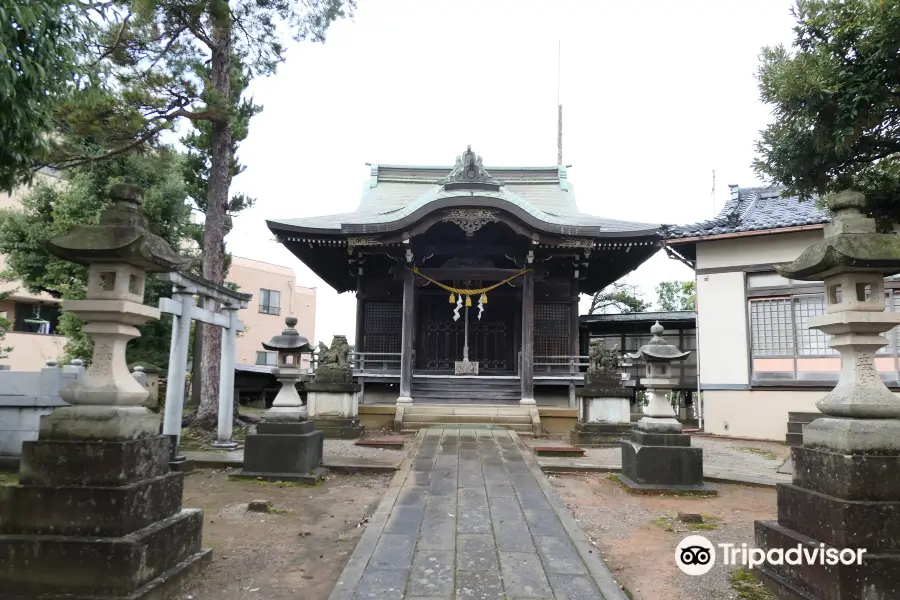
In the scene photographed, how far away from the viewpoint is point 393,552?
13.9 ft

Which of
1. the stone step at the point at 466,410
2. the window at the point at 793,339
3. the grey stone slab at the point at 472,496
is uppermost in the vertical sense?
the window at the point at 793,339

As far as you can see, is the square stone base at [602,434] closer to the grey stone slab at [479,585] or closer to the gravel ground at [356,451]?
the gravel ground at [356,451]

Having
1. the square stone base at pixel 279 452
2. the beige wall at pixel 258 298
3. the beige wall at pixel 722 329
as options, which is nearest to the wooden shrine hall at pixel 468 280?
the beige wall at pixel 722 329

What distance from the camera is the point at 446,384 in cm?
1461

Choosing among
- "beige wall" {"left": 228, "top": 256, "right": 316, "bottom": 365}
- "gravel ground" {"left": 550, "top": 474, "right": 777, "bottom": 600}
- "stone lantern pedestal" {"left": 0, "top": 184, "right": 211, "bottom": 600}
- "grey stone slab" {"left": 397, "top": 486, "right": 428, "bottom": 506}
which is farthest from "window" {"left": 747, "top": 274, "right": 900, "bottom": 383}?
"beige wall" {"left": 228, "top": 256, "right": 316, "bottom": 365}

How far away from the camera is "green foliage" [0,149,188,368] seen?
14281 mm

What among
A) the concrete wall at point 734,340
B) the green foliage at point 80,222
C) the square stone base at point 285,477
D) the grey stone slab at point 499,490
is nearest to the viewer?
the grey stone slab at point 499,490

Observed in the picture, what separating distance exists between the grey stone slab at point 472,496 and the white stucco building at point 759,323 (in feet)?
32.1

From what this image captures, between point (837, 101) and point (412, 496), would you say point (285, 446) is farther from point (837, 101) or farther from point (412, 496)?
point (837, 101)

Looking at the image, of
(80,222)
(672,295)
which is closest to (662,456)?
(80,222)

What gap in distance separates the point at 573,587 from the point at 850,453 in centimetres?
200

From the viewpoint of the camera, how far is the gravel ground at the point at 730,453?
9.06m

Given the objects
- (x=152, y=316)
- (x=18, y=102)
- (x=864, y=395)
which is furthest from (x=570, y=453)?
(x=18, y=102)

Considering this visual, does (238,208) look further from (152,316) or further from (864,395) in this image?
(864,395)
